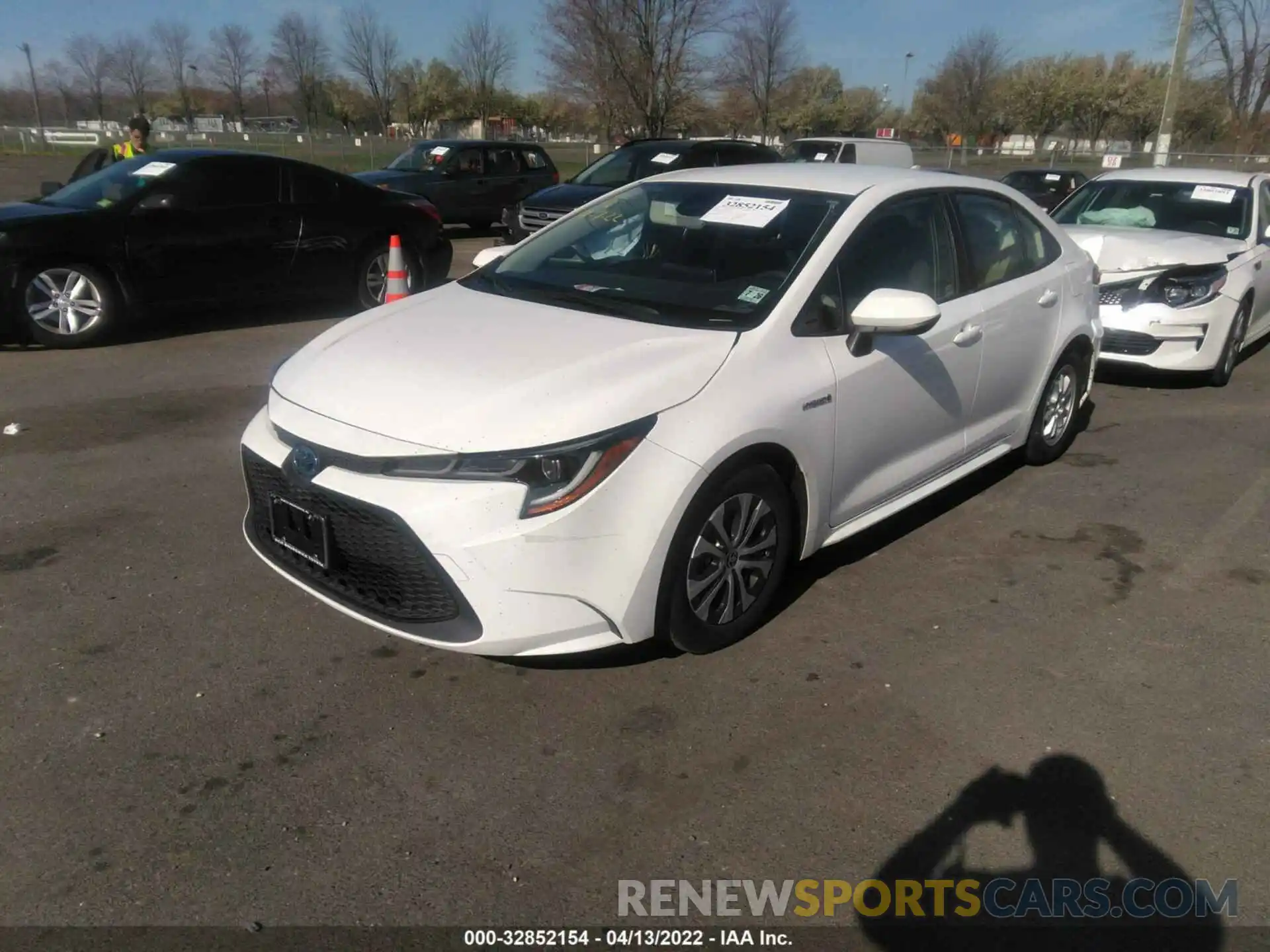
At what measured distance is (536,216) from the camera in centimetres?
1202

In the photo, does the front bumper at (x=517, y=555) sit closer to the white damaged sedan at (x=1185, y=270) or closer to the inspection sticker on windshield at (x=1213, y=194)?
the white damaged sedan at (x=1185, y=270)

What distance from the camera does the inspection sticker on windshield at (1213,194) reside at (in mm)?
7941

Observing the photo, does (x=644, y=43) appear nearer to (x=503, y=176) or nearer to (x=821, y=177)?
(x=503, y=176)

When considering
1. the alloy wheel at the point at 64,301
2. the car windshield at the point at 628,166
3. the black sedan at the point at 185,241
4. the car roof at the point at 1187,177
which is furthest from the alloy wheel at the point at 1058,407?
the car windshield at the point at 628,166

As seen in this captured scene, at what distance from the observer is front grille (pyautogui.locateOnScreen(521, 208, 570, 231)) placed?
11922 millimetres

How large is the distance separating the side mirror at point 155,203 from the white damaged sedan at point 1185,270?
7.10m

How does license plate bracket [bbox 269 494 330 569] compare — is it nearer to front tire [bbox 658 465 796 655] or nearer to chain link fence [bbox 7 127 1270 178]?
front tire [bbox 658 465 796 655]

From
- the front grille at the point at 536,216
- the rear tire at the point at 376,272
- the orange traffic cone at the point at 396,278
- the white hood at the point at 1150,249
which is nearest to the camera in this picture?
the orange traffic cone at the point at 396,278

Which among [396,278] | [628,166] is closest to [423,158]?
[628,166]

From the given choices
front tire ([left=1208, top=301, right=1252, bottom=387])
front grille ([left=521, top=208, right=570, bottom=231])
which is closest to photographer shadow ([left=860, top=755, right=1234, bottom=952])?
front tire ([left=1208, top=301, right=1252, bottom=387])

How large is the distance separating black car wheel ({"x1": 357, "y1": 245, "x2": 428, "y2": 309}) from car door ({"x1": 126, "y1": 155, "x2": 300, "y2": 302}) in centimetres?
75

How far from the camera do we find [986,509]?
5.02 metres

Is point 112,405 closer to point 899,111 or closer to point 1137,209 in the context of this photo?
point 1137,209

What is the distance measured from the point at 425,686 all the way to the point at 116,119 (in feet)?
227
